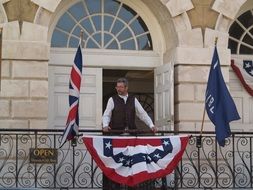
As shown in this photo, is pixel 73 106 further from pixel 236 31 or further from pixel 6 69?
pixel 236 31

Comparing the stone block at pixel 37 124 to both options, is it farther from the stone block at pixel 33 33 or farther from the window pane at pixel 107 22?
the window pane at pixel 107 22

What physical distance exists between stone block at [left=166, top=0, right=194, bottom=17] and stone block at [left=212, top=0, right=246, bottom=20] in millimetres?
544

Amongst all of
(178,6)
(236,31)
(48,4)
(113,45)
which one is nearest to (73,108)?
(48,4)

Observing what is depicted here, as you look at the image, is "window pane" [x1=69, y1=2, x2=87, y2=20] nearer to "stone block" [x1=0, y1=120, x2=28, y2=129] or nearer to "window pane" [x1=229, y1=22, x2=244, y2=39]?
"stone block" [x1=0, y1=120, x2=28, y2=129]

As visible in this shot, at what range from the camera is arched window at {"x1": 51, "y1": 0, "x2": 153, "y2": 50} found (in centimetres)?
1491

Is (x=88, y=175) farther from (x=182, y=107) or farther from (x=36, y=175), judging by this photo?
(x=182, y=107)

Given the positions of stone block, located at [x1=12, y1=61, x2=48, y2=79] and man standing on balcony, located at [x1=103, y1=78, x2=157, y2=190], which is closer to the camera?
man standing on balcony, located at [x1=103, y1=78, x2=157, y2=190]

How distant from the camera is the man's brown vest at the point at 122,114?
12.4 meters

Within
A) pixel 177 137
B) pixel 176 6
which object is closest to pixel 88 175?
pixel 177 137

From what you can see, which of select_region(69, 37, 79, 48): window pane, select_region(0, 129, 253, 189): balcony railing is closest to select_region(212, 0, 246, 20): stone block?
select_region(0, 129, 253, 189): balcony railing

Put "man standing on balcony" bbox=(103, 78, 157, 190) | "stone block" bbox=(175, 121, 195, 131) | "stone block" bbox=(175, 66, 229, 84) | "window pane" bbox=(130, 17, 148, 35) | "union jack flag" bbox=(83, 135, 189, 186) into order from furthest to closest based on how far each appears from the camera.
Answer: "window pane" bbox=(130, 17, 148, 35) → "stone block" bbox=(175, 66, 229, 84) → "stone block" bbox=(175, 121, 195, 131) → "man standing on balcony" bbox=(103, 78, 157, 190) → "union jack flag" bbox=(83, 135, 189, 186)

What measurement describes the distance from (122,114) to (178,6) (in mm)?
3269

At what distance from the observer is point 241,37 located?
15805 mm

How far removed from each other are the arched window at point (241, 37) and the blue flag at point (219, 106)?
3242mm
